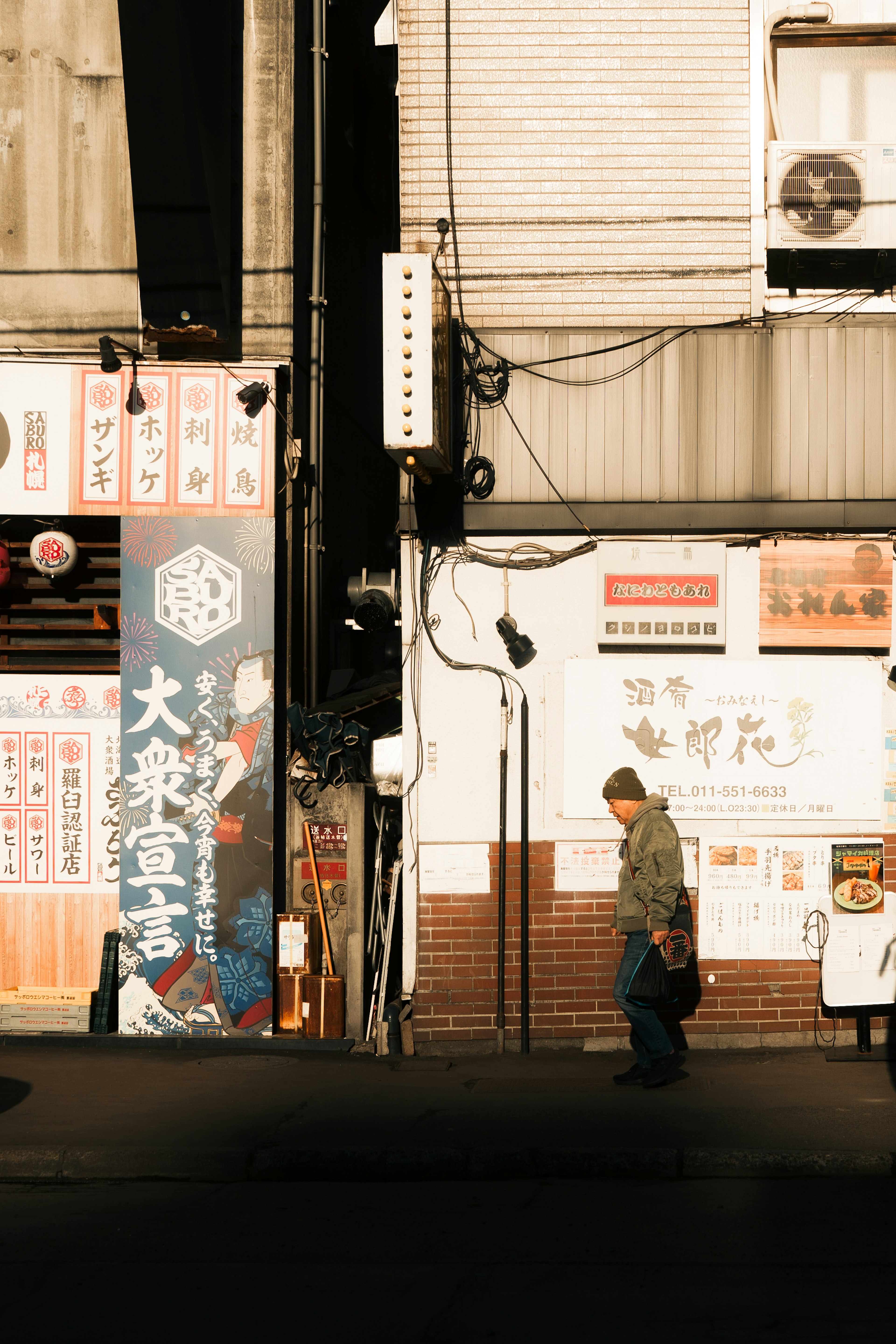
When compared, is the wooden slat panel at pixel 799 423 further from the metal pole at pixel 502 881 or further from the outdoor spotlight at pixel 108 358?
the outdoor spotlight at pixel 108 358

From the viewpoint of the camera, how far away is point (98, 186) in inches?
399

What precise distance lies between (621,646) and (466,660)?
1.20 m

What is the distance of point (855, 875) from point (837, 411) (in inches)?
142

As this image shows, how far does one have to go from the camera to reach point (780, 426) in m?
9.18

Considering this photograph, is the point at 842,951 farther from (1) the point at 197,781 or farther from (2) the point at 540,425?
(1) the point at 197,781

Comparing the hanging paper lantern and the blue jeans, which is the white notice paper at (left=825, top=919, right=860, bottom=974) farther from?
the hanging paper lantern

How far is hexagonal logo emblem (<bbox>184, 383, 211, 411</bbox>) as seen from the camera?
31.9 feet

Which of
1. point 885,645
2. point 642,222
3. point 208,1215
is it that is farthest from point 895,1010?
point 642,222

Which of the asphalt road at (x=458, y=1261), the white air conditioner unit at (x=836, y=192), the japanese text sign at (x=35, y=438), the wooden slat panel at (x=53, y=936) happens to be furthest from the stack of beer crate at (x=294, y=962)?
the white air conditioner unit at (x=836, y=192)

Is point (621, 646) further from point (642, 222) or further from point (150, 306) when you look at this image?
point (150, 306)

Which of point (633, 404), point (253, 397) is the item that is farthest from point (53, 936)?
point (633, 404)

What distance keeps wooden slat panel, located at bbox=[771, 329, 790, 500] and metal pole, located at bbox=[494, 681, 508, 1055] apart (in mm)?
2695

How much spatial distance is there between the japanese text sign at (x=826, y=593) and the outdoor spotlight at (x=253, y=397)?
4160mm

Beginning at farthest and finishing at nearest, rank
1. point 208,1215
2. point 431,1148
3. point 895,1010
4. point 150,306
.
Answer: point 150,306
point 895,1010
point 431,1148
point 208,1215
